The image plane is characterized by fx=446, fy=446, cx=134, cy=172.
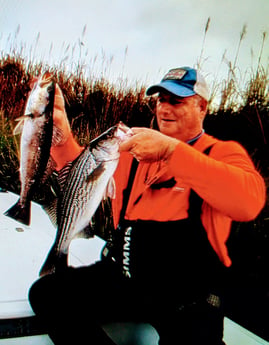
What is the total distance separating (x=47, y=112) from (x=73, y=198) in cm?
30

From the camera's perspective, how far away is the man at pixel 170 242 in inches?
50.9

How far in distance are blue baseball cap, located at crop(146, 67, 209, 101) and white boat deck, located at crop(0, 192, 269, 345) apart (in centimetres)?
77

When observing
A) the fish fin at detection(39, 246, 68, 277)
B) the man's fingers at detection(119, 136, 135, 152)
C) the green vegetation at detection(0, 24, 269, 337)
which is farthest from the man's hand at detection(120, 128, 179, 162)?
the green vegetation at detection(0, 24, 269, 337)

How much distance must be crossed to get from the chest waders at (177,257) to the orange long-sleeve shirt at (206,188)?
2 cm

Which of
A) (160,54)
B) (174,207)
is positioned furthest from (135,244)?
(160,54)

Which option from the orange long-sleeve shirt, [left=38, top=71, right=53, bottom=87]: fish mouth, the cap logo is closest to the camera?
the orange long-sleeve shirt

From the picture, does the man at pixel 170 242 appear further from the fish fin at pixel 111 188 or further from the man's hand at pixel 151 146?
the fish fin at pixel 111 188

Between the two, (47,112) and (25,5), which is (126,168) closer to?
(47,112)

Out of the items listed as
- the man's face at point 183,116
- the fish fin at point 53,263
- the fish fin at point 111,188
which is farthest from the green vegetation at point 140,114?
the fish fin at point 53,263

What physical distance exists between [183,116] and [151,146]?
15.3 inches

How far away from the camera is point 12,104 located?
2.65 meters

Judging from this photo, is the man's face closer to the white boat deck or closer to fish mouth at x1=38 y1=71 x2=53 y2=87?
fish mouth at x1=38 y1=71 x2=53 y2=87

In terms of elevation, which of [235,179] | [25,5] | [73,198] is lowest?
[73,198]

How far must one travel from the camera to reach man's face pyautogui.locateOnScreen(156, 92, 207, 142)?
1.62m
